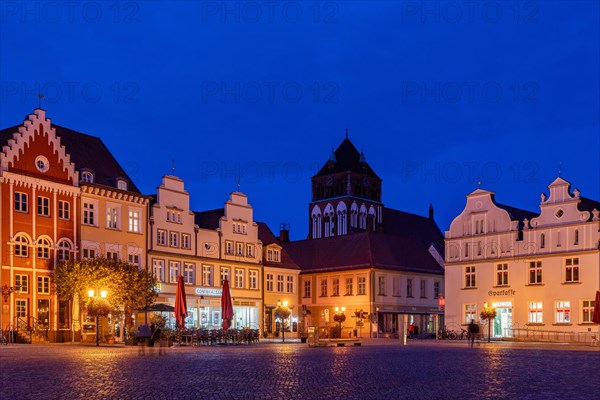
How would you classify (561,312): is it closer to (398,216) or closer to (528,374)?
(528,374)

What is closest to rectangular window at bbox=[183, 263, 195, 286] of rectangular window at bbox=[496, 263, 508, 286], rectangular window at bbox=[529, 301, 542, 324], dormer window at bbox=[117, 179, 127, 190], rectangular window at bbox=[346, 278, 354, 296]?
dormer window at bbox=[117, 179, 127, 190]

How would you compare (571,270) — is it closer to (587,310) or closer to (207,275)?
(587,310)

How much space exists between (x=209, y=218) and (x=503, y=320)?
23.4 meters

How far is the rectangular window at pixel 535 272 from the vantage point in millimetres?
59216

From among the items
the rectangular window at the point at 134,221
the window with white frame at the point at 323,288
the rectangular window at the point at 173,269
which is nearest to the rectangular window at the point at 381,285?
the window with white frame at the point at 323,288

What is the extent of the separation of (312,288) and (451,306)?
52.0 feet

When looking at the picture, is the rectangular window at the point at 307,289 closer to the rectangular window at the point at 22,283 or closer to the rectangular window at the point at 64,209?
the rectangular window at the point at 64,209

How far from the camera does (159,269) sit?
58406 mm

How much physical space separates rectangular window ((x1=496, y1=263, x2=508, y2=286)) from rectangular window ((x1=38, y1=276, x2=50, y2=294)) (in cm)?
3182

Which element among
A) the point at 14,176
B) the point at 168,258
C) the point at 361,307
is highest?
A: the point at 14,176

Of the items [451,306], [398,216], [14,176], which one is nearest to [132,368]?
[14,176]

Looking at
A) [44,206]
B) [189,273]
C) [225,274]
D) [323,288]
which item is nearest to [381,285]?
[323,288]

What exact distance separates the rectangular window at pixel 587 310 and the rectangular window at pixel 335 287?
77.2ft

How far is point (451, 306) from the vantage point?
64750 mm
